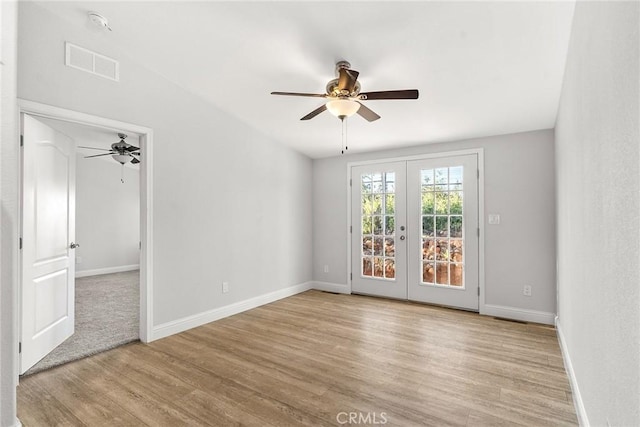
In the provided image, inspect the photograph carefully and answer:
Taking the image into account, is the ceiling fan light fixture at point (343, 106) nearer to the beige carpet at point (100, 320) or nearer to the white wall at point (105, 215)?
the beige carpet at point (100, 320)

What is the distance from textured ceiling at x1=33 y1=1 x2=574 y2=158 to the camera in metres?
2.14

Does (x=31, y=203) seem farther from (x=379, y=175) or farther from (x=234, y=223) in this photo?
(x=379, y=175)

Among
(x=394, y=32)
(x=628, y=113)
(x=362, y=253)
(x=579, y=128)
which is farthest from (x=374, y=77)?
(x=362, y=253)

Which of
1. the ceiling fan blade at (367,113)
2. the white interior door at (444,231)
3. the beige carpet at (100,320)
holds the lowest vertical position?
the beige carpet at (100,320)

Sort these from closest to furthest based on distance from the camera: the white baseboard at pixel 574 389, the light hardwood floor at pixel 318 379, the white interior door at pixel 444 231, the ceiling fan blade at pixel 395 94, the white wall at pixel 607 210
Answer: the white wall at pixel 607 210 < the white baseboard at pixel 574 389 < the light hardwood floor at pixel 318 379 < the ceiling fan blade at pixel 395 94 < the white interior door at pixel 444 231

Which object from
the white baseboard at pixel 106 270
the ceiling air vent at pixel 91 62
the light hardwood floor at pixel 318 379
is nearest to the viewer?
the light hardwood floor at pixel 318 379

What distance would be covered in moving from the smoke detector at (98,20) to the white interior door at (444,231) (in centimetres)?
381

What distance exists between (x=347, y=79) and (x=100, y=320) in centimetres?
394

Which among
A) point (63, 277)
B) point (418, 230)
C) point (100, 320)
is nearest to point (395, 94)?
point (418, 230)

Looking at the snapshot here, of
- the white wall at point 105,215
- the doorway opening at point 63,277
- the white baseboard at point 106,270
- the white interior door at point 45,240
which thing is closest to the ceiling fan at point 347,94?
the doorway opening at point 63,277

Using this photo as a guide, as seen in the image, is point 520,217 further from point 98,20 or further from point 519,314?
point 98,20

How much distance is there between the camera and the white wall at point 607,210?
935 millimetres

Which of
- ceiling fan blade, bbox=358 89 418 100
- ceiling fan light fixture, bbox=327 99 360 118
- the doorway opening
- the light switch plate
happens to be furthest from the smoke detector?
the light switch plate

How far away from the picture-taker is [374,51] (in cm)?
252
